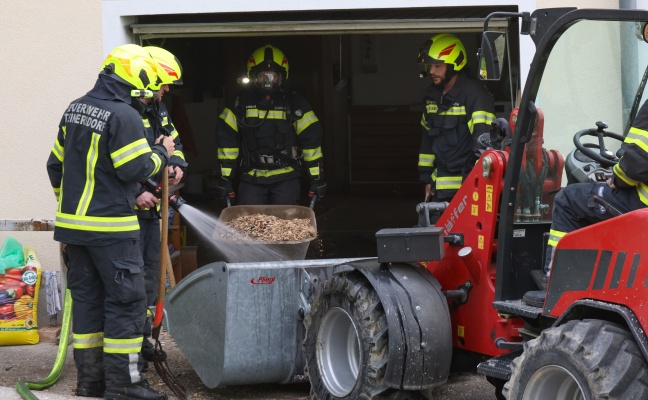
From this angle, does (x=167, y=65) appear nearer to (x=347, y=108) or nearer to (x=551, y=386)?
(x=551, y=386)

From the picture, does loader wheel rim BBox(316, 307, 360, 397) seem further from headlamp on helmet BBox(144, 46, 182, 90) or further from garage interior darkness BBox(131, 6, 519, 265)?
garage interior darkness BBox(131, 6, 519, 265)

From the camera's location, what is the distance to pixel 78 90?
26.9 feet

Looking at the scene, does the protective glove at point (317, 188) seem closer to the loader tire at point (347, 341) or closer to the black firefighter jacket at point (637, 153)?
the loader tire at point (347, 341)

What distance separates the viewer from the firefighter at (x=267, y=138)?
917cm

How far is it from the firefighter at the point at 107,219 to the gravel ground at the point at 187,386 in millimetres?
346

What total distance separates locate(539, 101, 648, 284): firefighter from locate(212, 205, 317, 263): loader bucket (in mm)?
2932

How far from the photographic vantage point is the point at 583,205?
478 centimetres

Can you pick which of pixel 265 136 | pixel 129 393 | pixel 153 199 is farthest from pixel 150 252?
pixel 265 136

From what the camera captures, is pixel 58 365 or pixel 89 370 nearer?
pixel 89 370

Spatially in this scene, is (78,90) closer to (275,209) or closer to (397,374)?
(275,209)

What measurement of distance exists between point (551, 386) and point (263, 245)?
3.71 m

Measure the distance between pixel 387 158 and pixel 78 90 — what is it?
8298 millimetres

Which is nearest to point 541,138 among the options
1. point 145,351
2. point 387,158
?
point 145,351

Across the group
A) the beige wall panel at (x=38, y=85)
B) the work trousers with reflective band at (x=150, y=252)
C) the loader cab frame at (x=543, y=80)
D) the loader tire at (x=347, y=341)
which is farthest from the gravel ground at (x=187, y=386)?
the loader cab frame at (x=543, y=80)
